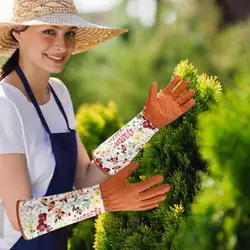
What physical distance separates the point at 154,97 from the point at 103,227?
1.75 ft

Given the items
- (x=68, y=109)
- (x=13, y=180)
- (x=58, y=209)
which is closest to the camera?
(x=58, y=209)

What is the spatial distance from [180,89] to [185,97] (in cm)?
5

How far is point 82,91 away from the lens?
1093 centimetres

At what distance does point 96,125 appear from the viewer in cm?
378

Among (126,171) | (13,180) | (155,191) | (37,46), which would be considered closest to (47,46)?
(37,46)

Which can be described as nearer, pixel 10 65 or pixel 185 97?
pixel 185 97

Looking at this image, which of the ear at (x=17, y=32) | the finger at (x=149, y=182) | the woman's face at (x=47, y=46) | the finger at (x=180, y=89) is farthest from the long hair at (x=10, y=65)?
the finger at (x=149, y=182)

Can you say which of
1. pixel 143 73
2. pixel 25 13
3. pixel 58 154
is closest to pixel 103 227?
pixel 58 154

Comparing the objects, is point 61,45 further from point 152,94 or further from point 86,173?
point 86,173

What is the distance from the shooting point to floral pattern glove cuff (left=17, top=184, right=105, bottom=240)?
2.09m

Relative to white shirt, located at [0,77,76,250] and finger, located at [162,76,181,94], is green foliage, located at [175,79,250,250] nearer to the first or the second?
finger, located at [162,76,181,94]

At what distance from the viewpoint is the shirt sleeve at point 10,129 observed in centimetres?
223

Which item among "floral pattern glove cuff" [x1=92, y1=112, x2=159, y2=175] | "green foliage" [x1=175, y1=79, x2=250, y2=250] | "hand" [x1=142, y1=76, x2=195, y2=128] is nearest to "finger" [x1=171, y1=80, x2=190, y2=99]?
"hand" [x1=142, y1=76, x2=195, y2=128]

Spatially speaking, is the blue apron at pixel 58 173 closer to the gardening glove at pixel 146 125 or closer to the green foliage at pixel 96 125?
the gardening glove at pixel 146 125
